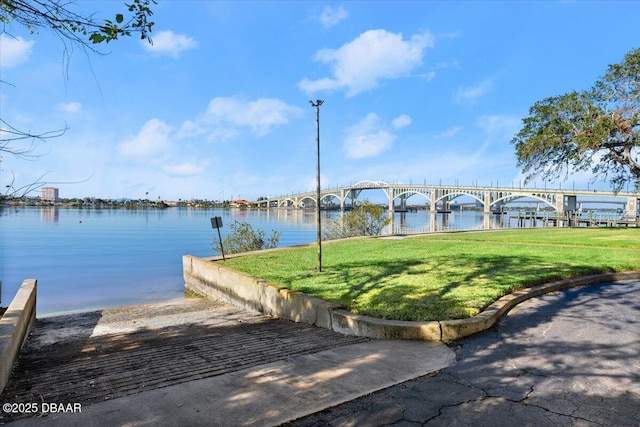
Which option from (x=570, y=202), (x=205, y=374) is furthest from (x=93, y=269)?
(x=570, y=202)

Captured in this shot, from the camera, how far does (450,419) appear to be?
3582mm

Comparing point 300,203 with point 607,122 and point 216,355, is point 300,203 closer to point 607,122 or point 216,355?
point 607,122

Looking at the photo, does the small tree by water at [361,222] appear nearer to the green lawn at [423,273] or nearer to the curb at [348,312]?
the green lawn at [423,273]

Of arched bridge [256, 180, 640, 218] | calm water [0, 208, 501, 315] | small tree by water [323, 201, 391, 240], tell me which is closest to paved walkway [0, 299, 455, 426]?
calm water [0, 208, 501, 315]

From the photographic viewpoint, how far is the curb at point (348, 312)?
602cm

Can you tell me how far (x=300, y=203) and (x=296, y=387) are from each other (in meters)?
137

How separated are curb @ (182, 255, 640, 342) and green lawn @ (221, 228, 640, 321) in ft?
0.87

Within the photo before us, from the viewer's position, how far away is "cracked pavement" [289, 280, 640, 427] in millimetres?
3607

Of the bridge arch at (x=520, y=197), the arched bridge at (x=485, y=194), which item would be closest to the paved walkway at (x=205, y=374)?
the arched bridge at (x=485, y=194)

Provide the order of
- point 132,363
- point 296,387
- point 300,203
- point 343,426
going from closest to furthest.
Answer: point 343,426 → point 296,387 → point 132,363 → point 300,203

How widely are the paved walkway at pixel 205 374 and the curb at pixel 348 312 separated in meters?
0.21

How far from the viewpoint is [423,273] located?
1025 cm

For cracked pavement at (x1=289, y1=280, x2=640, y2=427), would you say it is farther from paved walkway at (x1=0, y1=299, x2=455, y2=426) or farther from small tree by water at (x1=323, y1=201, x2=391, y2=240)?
small tree by water at (x1=323, y1=201, x2=391, y2=240)

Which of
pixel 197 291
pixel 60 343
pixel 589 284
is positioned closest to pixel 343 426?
pixel 60 343
